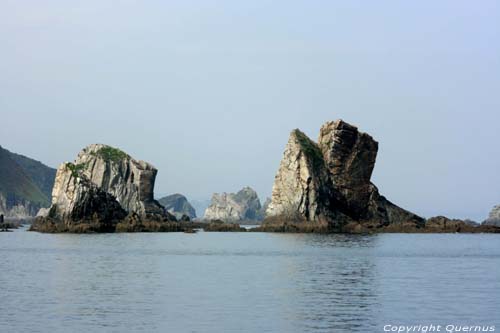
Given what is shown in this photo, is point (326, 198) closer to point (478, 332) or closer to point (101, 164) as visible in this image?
point (101, 164)

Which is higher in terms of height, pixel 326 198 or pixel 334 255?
pixel 326 198

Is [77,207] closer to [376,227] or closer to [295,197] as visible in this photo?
[295,197]

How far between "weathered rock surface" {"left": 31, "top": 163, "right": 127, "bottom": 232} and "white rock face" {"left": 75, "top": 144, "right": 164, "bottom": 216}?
2588 cm

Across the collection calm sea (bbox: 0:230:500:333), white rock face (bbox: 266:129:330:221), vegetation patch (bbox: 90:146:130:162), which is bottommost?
calm sea (bbox: 0:230:500:333)

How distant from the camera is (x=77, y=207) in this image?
15450 cm

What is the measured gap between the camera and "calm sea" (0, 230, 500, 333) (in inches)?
1748

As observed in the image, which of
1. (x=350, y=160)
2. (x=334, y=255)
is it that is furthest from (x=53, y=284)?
(x=350, y=160)

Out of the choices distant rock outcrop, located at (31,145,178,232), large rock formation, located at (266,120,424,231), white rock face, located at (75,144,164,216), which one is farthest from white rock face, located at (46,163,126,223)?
large rock formation, located at (266,120,424,231)

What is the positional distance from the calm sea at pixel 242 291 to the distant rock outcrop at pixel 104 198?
5328 centimetres

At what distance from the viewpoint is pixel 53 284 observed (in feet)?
206

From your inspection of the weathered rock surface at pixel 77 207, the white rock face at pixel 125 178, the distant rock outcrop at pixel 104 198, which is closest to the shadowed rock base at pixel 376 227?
the distant rock outcrop at pixel 104 198

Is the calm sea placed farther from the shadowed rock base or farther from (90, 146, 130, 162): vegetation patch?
(90, 146, 130, 162): vegetation patch

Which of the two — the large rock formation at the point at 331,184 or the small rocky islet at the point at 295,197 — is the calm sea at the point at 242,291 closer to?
the small rocky islet at the point at 295,197

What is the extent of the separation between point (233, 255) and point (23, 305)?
48.9 metres
